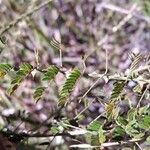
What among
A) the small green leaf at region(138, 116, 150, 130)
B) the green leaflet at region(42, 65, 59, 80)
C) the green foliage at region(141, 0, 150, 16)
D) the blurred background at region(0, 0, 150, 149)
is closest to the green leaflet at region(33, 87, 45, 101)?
the green leaflet at region(42, 65, 59, 80)

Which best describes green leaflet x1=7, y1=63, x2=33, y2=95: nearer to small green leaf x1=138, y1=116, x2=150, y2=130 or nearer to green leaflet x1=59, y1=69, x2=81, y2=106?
green leaflet x1=59, y1=69, x2=81, y2=106

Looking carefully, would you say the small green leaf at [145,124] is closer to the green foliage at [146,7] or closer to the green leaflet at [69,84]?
the green leaflet at [69,84]

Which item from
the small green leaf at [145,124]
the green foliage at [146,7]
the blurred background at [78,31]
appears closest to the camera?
the small green leaf at [145,124]

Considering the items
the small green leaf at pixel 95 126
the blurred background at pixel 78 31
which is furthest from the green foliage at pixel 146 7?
the small green leaf at pixel 95 126

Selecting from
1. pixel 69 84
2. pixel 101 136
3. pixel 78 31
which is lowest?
pixel 101 136

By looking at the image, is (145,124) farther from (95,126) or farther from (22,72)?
(22,72)

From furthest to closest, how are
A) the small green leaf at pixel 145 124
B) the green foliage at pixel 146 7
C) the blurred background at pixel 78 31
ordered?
1. the green foliage at pixel 146 7
2. the blurred background at pixel 78 31
3. the small green leaf at pixel 145 124

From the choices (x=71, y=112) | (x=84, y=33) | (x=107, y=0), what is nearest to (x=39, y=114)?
(x=71, y=112)

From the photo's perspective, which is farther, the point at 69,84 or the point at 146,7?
the point at 146,7

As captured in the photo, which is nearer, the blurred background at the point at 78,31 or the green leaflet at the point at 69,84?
the green leaflet at the point at 69,84

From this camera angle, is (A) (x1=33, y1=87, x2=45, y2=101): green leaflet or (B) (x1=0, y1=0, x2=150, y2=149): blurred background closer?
(A) (x1=33, y1=87, x2=45, y2=101): green leaflet

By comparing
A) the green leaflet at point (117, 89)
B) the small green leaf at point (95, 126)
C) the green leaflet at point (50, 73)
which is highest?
the green leaflet at point (50, 73)

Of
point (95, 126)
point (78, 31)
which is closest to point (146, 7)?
point (78, 31)
